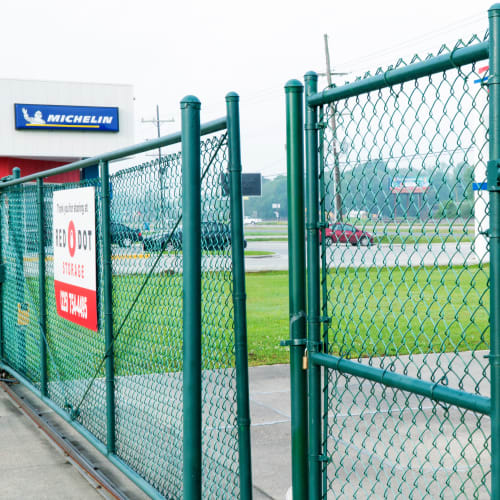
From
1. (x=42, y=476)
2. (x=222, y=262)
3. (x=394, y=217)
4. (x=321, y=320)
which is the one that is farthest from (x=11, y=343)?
(x=394, y=217)

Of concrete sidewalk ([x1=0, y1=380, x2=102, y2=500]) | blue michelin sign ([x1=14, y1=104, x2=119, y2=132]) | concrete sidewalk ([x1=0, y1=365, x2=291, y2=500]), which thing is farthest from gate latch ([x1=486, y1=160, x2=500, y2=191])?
blue michelin sign ([x1=14, y1=104, x2=119, y2=132])

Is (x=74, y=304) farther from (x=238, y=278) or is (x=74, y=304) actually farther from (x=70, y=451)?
(x=238, y=278)

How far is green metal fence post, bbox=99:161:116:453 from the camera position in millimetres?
4953

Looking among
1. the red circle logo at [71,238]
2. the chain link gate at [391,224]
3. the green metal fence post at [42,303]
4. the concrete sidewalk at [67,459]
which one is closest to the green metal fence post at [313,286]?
the chain link gate at [391,224]

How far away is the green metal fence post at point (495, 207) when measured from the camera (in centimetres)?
215

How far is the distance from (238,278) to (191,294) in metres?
0.24

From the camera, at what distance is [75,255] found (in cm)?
570

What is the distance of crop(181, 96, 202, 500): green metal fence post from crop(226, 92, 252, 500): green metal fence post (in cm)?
16

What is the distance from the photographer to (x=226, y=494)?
3.85 meters

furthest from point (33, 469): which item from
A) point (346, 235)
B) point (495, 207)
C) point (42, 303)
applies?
point (495, 207)

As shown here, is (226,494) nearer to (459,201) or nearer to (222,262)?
(222,262)

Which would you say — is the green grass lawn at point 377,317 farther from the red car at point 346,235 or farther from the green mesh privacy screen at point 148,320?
the red car at point 346,235

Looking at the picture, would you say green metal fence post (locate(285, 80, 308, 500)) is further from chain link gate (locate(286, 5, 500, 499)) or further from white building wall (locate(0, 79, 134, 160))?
white building wall (locate(0, 79, 134, 160))

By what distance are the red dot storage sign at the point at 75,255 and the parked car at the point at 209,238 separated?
1.24m
